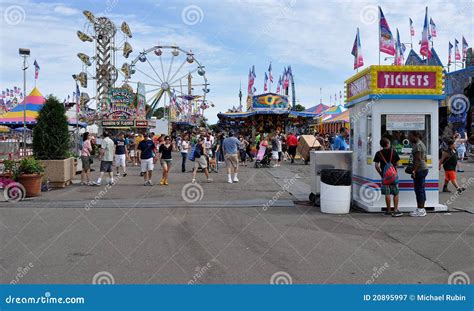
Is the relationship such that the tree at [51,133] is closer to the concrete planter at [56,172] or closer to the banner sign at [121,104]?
the concrete planter at [56,172]

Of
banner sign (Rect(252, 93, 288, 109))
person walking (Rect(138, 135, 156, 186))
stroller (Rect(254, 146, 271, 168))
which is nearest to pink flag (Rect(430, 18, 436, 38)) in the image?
banner sign (Rect(252, 93, 288, 109))

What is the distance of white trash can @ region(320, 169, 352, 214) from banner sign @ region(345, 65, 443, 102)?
189 centimetres

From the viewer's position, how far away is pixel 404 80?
1068 cm

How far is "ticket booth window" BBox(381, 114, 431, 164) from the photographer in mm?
10695

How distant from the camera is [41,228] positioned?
28.9ft

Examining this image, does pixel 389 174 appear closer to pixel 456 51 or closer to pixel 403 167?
pixel 403 167

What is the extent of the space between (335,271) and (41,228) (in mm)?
5361

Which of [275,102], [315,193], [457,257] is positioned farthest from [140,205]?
[275,102]

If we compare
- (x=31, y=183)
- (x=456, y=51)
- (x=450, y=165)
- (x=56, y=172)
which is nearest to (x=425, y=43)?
(x=456, y=51)

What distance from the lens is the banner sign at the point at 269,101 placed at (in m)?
40.2

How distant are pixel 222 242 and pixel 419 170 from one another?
15.1 ft

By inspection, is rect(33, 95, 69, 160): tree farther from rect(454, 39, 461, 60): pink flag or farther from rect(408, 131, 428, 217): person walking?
rect(454, 39, 461, 60): pink flag

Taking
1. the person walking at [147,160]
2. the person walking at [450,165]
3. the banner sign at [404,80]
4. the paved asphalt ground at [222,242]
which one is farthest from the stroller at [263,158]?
the banner sign at [404,80]

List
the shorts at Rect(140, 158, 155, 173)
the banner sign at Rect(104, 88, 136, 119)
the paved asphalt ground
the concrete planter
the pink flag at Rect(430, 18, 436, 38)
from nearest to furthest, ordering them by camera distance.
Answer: the paved asphalt ground, the concrete planter, the shorts at Rect(140, 158, 155, 173), the pink flag at Rect(430, 18, 436, 38), the banner sign at Rect(104, 88, 136, 119)
